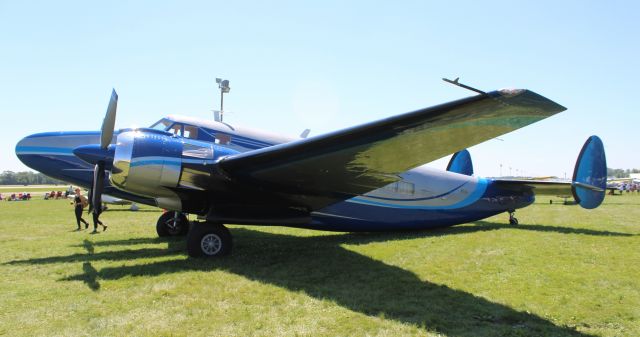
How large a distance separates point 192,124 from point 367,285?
5513 millimetres

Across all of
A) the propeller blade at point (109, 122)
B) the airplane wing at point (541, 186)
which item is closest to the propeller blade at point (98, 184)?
the propeller blade at point (109, 122)

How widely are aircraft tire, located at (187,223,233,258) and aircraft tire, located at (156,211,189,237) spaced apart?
3.96 m

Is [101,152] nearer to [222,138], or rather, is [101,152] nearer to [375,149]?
[222,138]

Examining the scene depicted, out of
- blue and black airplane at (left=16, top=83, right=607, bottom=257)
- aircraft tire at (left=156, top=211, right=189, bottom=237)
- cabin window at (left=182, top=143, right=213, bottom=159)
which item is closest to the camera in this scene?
blue and black airplane at (left=16, top=83, right=607, bottom=257)

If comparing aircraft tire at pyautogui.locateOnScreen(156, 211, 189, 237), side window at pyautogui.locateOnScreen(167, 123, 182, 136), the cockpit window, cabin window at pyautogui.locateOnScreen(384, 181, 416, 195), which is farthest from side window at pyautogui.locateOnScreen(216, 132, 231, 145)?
cabin window at pyautogui.locateOnScreen(384, 181, 416, 195)

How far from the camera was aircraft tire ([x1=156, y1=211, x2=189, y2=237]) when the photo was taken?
36.9ft

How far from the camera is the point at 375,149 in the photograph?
561 cm

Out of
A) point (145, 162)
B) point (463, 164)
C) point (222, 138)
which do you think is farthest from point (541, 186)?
point (145, 162)

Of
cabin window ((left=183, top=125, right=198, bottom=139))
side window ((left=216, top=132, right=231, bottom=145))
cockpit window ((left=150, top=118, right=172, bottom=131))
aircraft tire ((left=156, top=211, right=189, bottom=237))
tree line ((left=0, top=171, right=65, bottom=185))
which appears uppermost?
cockpit window ((left=150, top=118, right=172, bottom=131))

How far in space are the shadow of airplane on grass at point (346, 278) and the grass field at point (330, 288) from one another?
2 centimetres

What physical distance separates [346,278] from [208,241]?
3.03 meters

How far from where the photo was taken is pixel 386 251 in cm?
837

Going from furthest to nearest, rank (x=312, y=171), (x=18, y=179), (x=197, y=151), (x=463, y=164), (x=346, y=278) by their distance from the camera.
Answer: (x=18, y=179) < (x=463, y=164) < (x=197, y=151) < (x=312, y=171) < (x=346, y=278)

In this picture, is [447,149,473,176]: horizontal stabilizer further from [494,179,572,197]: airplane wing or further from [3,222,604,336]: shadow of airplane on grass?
[3,222,604,336]: shadow of airplane on grass
